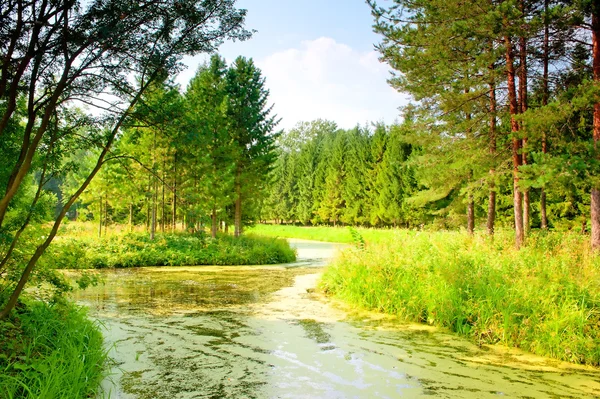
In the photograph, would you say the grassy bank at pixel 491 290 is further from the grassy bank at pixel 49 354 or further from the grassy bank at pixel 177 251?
the grassy bank at pixel 177 251

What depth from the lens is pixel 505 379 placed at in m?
4.98

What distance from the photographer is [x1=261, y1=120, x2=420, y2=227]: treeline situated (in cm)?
3209

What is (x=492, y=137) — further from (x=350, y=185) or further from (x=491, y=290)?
(x=350, y=185)

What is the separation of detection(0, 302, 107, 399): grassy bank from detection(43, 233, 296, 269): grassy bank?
1001cm

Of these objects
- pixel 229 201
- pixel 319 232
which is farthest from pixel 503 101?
pixel 319 232

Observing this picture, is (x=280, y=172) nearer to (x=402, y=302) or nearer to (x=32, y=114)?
(x=402, y=302)

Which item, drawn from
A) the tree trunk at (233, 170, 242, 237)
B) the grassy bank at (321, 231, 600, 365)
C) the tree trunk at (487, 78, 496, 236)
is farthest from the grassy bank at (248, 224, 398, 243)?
the grassy bank at (321, 231, 600, 365)

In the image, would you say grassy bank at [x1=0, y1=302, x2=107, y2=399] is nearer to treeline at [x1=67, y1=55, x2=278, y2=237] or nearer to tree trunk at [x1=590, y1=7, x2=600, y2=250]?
tree trunk at [x1=590, y1=7, x2=600, y2=250]

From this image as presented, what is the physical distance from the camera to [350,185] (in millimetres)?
38406

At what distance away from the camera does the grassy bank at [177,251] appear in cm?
1658

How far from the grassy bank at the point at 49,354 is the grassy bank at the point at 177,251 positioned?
10.0m

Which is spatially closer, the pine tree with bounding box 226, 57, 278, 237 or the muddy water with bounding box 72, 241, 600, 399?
the muddy water with bounding box 72, 241, 600, 399

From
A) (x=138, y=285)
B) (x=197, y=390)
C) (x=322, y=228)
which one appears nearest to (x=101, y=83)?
(x=197, y=390)

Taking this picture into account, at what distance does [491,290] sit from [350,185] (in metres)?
31.5
